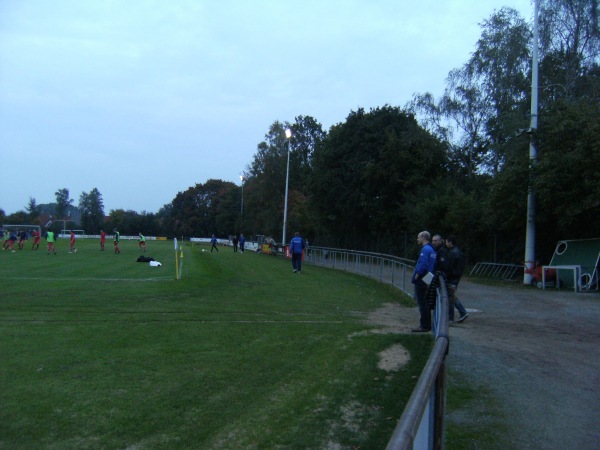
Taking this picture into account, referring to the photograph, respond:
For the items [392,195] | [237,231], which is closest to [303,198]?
[237,231]

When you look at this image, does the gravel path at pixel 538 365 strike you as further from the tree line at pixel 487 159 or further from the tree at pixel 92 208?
the tree at pixel 92 208

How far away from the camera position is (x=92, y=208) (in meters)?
152

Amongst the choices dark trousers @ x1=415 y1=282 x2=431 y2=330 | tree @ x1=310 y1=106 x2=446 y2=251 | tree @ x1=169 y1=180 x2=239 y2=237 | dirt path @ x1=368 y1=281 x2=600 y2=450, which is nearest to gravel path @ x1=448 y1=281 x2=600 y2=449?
dirt path @ x1=368 y1=281 x2=600 y2=450

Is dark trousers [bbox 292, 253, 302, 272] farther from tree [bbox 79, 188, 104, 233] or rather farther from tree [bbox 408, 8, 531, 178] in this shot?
tree [bbox 79, 188, 104, 233]

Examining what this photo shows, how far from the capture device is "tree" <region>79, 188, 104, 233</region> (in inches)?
5202

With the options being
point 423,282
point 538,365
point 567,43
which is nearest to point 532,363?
point 538,365

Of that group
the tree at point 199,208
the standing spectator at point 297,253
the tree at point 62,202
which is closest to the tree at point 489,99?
the standing spectator at point 297,253

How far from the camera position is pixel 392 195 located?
37.9m

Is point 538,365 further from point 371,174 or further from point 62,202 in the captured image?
point 62,202

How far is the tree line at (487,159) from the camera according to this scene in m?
19.3

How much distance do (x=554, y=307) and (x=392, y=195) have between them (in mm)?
24689

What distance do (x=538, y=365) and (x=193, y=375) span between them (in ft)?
15.2

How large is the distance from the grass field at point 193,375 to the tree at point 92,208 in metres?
127

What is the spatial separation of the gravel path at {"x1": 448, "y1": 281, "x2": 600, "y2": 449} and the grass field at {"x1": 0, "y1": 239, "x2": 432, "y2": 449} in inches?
35.7
